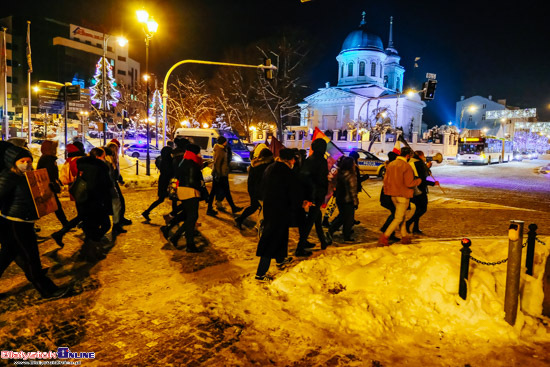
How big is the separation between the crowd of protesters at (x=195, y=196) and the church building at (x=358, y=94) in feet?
183

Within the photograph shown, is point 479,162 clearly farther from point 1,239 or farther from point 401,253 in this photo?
point 1,239

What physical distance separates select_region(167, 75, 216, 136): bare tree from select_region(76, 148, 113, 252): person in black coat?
39352 mm

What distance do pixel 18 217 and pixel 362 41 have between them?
68329 mm

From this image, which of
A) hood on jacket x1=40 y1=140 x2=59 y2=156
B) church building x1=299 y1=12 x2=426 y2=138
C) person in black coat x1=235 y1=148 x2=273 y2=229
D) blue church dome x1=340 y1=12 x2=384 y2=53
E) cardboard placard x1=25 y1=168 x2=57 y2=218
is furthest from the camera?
blue church dome x1=340 y1=12 x2=384 y2=53

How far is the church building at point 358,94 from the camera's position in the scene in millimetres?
63094

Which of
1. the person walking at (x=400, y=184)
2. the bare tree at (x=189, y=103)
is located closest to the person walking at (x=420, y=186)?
the person walking at (x=400, y=184)

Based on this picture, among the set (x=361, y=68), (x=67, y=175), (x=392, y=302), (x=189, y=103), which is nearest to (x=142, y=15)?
(x=67, y=175)

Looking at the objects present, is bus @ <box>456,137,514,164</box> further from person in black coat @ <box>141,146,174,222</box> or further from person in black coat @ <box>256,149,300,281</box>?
person in black coat @ <box>256,149,300,281</box>

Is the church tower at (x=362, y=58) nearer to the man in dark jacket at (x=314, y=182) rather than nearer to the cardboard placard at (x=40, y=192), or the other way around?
the man in dark jacket at (x=314, y=182)

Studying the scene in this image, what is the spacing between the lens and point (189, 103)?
4678 cm

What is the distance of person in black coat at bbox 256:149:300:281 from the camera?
4.88m

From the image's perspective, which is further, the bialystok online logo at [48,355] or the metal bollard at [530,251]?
the metal bollard at [530,251]

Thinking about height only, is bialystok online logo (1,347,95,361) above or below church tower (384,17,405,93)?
below

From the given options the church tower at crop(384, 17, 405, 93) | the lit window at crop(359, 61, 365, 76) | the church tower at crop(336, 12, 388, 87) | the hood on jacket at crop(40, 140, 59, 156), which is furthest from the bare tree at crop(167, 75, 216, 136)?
the church tower at crop(384, 17, 405, 93)
